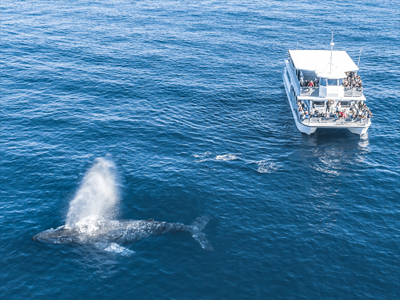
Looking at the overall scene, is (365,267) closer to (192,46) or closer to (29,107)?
(29,107)

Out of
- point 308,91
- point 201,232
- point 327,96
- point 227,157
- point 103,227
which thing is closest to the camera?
point 103,227

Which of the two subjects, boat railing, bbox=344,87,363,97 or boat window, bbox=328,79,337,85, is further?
boat window, bbox=328,79,337,85

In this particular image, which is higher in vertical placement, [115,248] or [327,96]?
[327,96]

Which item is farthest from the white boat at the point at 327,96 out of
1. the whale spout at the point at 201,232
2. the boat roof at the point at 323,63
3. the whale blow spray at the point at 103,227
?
the whale blow spray at the point at 103,227

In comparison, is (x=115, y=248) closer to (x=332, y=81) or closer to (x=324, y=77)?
(x=324, y=77)

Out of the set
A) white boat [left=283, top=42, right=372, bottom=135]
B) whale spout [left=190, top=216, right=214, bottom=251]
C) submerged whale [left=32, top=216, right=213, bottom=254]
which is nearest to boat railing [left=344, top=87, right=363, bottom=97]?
white boat [left=283, top=42, right=372, bottom=135]

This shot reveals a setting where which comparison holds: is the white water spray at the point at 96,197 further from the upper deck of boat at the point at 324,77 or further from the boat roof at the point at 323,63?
the boat roof at the point at 323,63

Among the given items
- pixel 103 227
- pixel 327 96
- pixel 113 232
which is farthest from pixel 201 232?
pixel 327 96

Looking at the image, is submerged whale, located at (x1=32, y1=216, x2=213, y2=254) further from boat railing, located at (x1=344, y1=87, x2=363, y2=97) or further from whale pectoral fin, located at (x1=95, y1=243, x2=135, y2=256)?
boat railing, located at (x1=344, y1=87, x2=363, y2=97)
